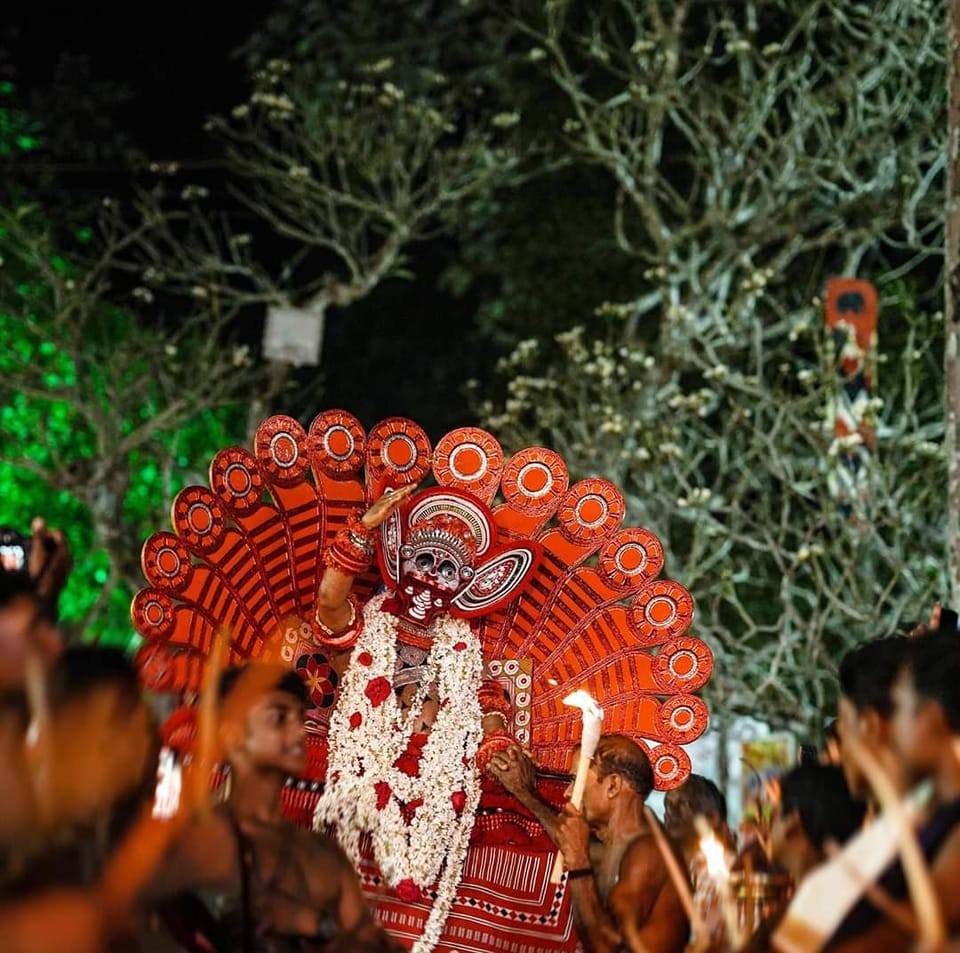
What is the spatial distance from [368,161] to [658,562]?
11115 mm

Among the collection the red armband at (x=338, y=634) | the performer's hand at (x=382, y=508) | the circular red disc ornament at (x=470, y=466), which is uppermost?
the circular red disc ornament at (x=470, y=466)

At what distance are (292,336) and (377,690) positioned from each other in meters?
10.00

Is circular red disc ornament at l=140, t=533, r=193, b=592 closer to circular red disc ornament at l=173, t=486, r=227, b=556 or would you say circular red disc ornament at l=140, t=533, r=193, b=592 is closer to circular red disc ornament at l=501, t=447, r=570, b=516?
circular red disc ornament at l=173, t=486, r=227, b=556

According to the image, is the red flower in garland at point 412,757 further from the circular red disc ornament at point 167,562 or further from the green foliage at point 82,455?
the green foliage at point 82,455

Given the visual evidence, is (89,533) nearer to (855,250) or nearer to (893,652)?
(855,250)

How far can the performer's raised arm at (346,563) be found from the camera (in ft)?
21.2

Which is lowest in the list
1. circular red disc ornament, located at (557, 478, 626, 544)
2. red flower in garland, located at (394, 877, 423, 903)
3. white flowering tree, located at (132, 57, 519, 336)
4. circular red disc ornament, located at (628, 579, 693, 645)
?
red flower in garland, located at (394, 877, 423, 903)

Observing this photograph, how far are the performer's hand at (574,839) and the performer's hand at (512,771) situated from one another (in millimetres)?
498

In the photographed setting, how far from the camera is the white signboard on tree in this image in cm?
1627

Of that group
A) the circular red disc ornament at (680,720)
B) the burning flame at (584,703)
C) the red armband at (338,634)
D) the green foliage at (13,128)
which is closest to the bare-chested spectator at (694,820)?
the circular red disc ornament at (680,720)

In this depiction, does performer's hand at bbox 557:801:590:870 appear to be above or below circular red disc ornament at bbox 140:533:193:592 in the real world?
below

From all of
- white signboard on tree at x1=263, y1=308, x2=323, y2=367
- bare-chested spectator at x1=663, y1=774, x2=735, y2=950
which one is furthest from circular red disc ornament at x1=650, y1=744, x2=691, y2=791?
white signboard on tree at x1=263, y1=308, x2=323, y2=367

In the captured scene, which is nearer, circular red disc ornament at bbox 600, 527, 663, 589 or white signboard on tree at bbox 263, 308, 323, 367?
circular red disc ornament at bbox 600, 527, 663, 589

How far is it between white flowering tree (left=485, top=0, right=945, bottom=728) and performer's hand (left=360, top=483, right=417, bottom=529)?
7.21 meters
